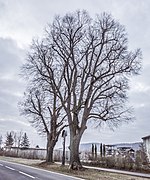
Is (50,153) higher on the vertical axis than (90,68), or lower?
lower

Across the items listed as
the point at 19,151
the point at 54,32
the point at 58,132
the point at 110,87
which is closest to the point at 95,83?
the point at 110,87

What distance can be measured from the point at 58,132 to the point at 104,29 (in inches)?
625

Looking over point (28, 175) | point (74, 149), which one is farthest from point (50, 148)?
point (28, 175)

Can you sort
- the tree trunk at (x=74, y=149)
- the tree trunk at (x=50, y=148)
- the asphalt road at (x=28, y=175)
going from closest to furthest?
the asphalt road at (x=28, y=175) < the tree trunk at (x=74, y=149) < the tree trunk at (x=50, y=148)

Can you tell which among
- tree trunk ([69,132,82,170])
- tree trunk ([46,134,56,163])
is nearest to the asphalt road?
tree trunk ([69,132,82,170])

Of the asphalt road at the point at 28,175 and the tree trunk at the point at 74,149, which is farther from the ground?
the tree trunk at the point at 74,149

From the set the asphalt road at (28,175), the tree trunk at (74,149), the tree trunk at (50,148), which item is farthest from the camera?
the tree trunk at (50,148)

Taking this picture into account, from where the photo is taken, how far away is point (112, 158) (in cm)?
3425

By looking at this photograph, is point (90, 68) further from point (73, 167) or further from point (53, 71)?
point (73, 167)

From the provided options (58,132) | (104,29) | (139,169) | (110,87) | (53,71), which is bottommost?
(139,169)

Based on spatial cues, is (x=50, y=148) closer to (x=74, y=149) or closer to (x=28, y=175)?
(x=74, y=149)

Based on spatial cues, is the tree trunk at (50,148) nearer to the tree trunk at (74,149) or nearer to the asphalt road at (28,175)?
the tree trunk at (74,149)

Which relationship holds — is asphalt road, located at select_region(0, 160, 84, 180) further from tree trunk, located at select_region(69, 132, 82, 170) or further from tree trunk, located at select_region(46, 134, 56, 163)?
tree trunk, located at select_region(46, 134, 56, 163)

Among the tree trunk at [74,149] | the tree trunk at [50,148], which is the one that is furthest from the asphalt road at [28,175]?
the tree trunk at [50,148]
